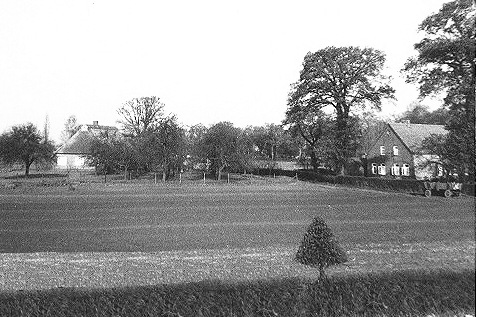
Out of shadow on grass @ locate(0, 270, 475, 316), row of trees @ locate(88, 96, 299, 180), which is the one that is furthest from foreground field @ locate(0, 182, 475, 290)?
row of trees @ locate(88, 96, 299, 180)

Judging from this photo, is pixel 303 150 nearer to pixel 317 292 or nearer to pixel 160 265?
pixel 160 265

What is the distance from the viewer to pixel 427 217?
535 inches

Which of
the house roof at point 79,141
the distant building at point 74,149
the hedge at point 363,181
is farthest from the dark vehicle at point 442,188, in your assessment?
the house roof at point 79,141

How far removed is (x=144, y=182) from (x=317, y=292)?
98.5 feet

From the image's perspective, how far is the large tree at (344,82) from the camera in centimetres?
3269

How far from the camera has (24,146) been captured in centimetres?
3625

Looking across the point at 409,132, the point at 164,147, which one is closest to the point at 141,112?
the point at 164,147

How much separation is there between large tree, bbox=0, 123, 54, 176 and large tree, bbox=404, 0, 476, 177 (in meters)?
34.4

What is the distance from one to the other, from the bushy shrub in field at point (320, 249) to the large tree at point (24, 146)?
→ 37.5m

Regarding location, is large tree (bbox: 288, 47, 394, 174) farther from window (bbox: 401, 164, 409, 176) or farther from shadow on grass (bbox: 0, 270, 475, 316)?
shadow on grass (bbox: 0, 270, 475, 316)

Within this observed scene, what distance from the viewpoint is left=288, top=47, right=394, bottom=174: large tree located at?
32688mm

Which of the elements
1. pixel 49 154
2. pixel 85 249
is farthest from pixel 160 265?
pixel 49 154

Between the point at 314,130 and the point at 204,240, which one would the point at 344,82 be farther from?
the point at 204,240

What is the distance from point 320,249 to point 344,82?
30.0 meters
